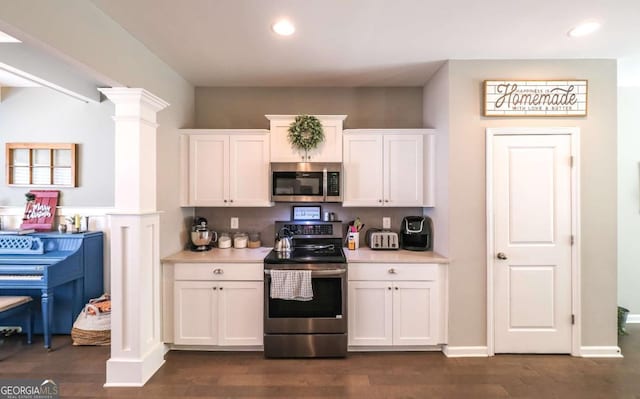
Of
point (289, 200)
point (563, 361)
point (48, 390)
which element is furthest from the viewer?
point (289, 200)

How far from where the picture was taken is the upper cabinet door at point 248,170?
3.32 m

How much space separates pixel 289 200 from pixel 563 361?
9.49 feet

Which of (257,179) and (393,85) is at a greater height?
(393,85)

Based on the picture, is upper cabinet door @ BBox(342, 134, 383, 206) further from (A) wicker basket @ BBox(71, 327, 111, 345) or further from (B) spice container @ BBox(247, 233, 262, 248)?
(A) wicker basket @ BBox(71, 327, 111, 345)

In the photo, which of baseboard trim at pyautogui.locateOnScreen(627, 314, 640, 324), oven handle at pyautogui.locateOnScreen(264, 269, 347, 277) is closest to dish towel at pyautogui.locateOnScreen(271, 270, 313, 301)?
oven handle at pyautogui.locateOnScreen(264, 269, 347, 277)

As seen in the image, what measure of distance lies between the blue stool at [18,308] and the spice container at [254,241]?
215 centimetres

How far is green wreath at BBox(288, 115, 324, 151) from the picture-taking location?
3156 mm

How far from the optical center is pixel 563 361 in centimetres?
278

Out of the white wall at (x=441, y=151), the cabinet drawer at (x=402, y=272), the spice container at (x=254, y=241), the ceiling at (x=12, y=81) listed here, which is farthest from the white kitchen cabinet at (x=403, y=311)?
the ceiling at (x=12, y=81)

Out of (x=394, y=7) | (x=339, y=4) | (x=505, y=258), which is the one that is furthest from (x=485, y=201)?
(x=339, y=4)

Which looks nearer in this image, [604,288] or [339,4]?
[339,4]

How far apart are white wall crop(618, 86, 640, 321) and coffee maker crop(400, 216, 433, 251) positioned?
2251mm

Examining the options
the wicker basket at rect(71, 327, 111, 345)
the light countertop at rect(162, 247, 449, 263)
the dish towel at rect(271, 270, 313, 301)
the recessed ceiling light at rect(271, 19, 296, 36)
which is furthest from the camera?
the wicker basket at rect(71, 327, 111, 345)

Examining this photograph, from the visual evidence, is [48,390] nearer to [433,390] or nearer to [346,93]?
[433,390]
